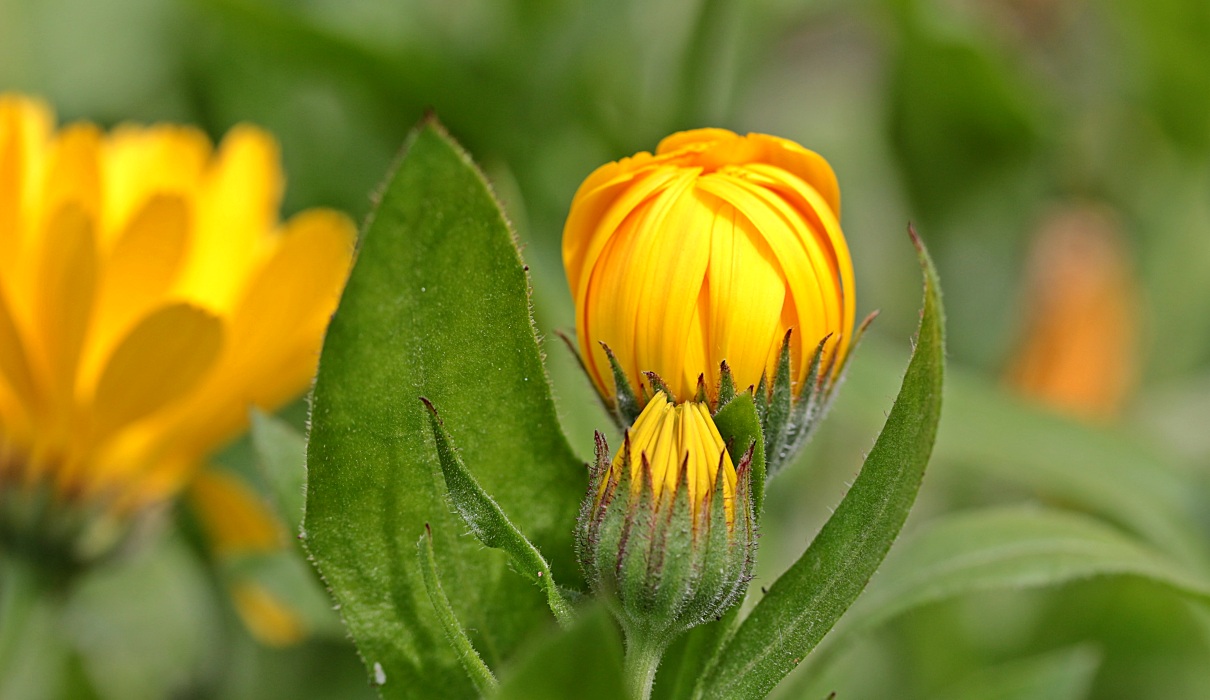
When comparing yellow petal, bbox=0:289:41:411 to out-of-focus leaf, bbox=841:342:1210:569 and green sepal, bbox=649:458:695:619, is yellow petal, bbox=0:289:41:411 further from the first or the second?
out-of-focus leaf, bbox=841:342:1210:569

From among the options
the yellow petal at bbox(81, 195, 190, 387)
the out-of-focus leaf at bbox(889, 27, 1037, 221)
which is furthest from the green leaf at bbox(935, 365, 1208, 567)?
the yellow petal at bbox(81, 195, 190, 387)

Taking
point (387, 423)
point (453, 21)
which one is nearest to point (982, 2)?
point (453, 21)

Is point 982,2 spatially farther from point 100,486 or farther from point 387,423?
point 387,423

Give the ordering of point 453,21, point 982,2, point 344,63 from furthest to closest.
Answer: point 982,2 < point 453,21 < point 344,63

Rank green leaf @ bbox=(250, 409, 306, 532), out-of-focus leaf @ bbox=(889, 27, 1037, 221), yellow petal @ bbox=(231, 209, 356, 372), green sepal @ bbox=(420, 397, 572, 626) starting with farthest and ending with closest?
out-of-focus leaf @ bbox=(889, 27, 1037, 221) → yellow petal @ bbox=(231, 209, 356, 372) → green leaf @ bbox=(250, 409, 306, 532) → green sepal @ bbox=(420, 397, 572, 626)

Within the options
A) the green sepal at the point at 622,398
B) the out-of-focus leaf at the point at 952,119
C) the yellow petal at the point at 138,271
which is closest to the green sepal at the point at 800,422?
the green sepal at the point at 622,398

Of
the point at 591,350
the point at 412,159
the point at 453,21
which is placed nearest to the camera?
the point at 412,159

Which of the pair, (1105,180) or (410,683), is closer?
(410,683)
